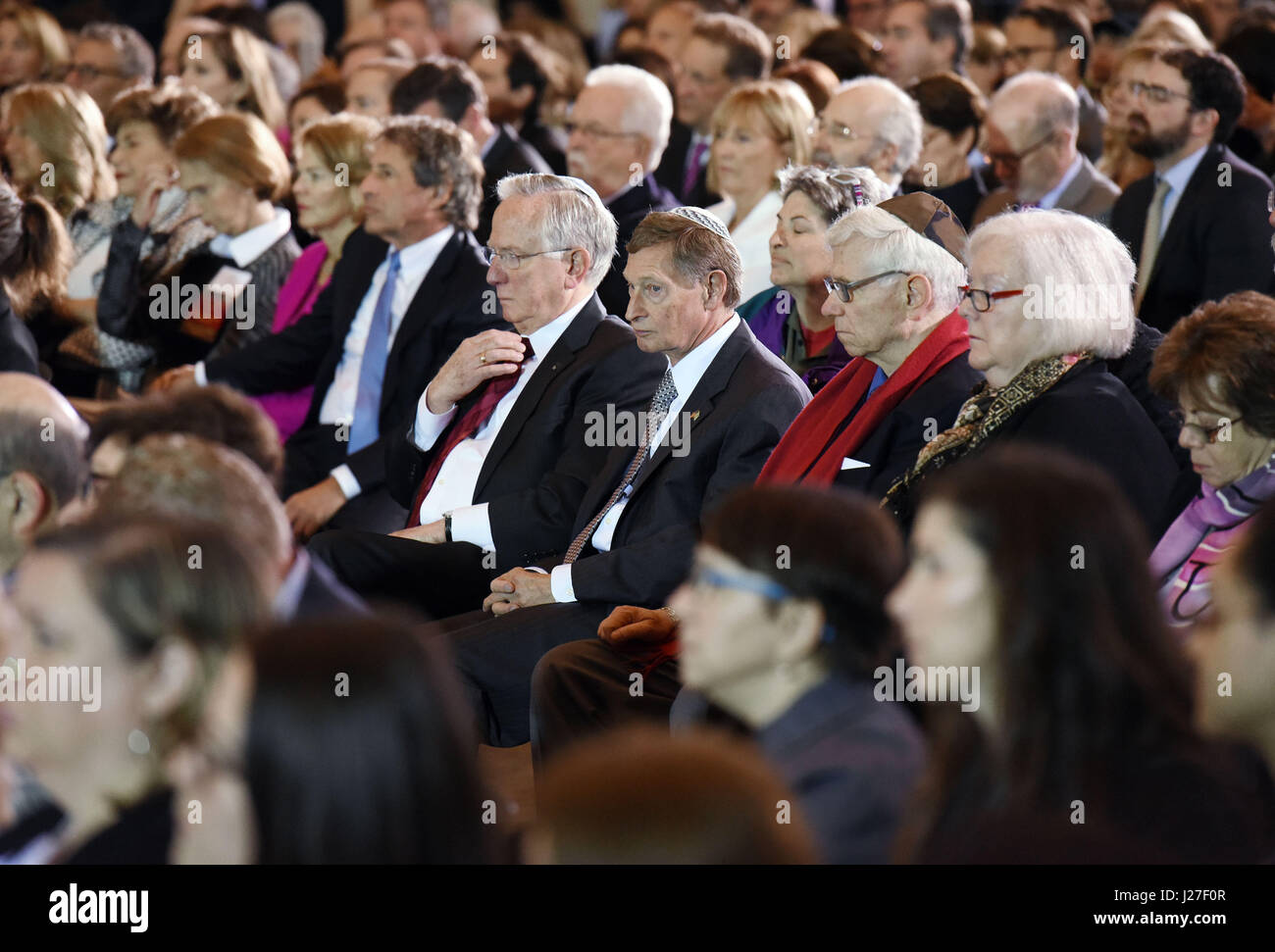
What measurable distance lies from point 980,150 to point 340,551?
10.1 feet

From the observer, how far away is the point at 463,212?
14.8ft

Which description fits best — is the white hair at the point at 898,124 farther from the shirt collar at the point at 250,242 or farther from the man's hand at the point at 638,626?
the man's hand at the point at 638,626

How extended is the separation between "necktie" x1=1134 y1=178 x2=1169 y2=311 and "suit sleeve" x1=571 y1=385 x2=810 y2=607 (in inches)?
64.0

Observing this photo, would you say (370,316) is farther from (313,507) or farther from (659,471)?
(659,471)

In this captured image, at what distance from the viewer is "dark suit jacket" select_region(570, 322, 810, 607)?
3162 mm

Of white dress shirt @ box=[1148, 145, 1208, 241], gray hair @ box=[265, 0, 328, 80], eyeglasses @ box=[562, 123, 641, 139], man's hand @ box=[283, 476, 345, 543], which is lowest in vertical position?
man's hand @ box=[283, 476, 345, 543]

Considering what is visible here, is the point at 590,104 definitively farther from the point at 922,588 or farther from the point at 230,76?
the point at 922,588

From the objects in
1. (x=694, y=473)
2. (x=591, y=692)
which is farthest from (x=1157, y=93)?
(x=591, y=692)

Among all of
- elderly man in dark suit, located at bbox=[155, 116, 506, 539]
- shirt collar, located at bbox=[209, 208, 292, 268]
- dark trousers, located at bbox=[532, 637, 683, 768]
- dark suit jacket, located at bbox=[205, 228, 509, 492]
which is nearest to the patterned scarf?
dark trousers, located at bbox=[532, 637, 683, 768]

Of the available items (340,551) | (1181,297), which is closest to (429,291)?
(340,551)

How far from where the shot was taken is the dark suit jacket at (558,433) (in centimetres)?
354

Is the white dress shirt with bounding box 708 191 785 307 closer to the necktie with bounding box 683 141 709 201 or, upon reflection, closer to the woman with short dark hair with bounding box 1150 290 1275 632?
the necktie with bounding box 683 141 709 201

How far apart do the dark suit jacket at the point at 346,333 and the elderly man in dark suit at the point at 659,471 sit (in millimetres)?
762

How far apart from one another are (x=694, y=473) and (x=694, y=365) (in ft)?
0.80
